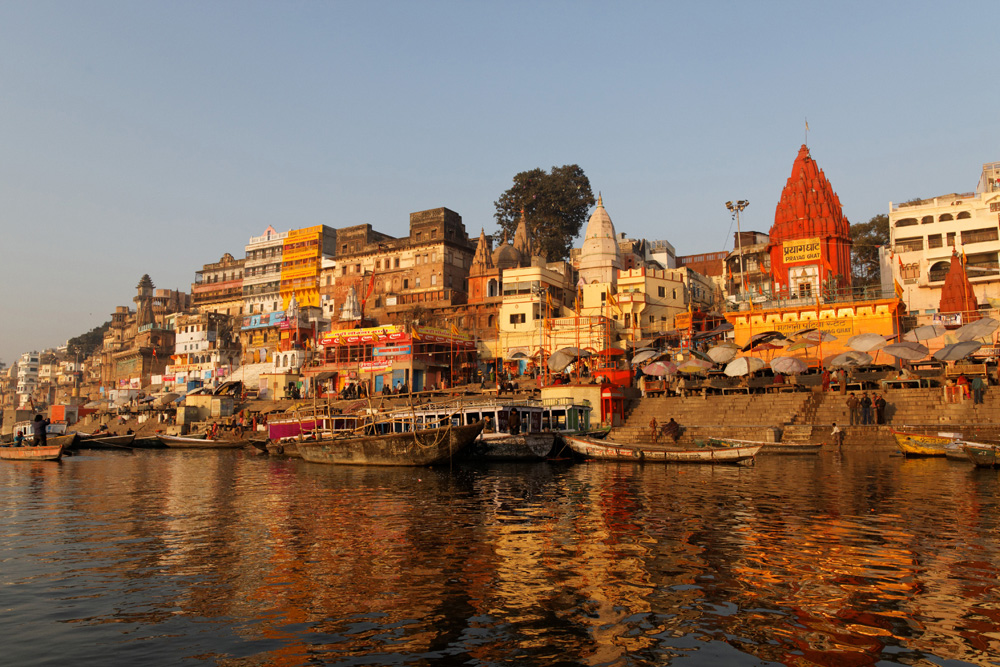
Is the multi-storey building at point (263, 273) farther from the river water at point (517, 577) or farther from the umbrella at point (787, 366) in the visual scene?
the river water at point (517, 577)

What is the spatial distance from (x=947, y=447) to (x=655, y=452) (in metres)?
9.67

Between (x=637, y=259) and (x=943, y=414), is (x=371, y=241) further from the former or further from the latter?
(x=943, y=414)

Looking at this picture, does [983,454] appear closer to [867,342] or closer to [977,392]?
[977,392]

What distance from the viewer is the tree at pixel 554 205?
241 feet

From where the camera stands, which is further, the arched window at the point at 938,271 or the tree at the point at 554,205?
the tree at the point at 554,205

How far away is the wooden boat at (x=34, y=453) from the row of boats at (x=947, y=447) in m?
36.1

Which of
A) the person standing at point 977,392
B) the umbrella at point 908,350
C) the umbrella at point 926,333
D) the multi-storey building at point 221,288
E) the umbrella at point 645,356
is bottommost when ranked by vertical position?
the person standing at point 977,392

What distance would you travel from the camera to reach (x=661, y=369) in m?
37.3

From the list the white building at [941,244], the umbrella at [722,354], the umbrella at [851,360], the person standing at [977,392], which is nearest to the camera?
the person standing at [977,392]

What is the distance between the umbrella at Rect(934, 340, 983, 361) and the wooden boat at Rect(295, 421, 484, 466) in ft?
64.7

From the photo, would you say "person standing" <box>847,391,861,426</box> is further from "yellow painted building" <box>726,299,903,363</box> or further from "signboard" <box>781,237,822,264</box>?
"signboard" <box>781,237,822,264</box>

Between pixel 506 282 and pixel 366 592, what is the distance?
48.6 metres

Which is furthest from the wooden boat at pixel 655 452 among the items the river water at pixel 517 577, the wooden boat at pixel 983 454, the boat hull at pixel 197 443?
the boat hull at pixel 197 443

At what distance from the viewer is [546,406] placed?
33438 mm
